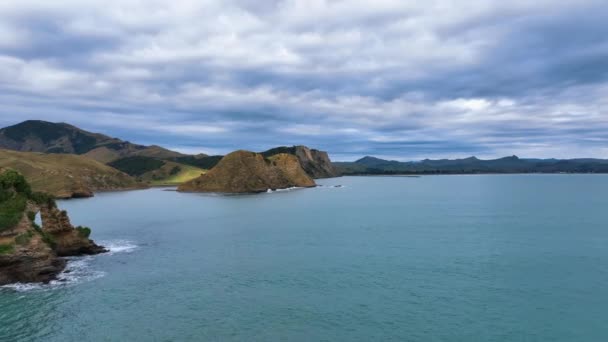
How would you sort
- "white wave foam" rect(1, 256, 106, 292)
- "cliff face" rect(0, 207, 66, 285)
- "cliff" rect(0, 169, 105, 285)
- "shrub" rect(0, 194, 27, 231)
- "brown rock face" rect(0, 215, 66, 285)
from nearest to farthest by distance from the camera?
1. "white wave foam" rect(1, 256, 106, 292)
2. "cliff face" rect(0, 207, 66, 285)
3. "brown rock face" rect(0, 215, 66, 285)
4. "cliff" rect(0, 169, 105, 285)
5. "shrub" rect(0, 194, 27, 231)

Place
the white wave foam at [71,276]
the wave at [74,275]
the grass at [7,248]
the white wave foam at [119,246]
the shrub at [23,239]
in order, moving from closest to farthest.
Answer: the white wave foam at [71,276] → the wave at [74,275] → the grass at [7,248] → the shrub at [23,239] → the white wave foam at [119,246]

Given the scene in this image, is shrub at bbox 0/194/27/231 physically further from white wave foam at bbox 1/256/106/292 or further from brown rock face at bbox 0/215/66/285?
white wave foam at bbox 1/256/106/292

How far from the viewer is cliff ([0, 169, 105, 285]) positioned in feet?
139

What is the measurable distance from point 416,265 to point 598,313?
18946 mm

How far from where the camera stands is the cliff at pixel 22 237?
42500 millimetres

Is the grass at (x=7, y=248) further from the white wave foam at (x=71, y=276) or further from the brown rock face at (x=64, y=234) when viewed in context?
the brown rock face at (x=64, y=234)

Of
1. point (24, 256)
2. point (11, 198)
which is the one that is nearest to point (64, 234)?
point (11, 198)

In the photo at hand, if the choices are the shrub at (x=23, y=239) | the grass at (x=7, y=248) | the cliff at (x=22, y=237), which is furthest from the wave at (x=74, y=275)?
the shrub at (x=23, y=239)

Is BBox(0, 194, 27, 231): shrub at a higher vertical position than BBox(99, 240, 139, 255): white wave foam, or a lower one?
higher

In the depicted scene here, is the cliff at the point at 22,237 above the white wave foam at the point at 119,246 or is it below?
above

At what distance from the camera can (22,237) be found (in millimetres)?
43406

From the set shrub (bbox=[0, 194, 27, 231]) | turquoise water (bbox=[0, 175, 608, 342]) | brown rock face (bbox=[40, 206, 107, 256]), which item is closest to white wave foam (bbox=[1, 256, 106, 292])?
turquoise water (bbox=[0, 175, 608, 342])

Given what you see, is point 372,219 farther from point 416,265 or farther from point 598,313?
point 598,313

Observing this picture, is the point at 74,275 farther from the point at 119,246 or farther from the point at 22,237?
the point at 119,246
